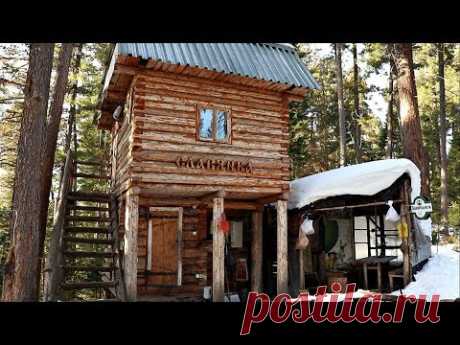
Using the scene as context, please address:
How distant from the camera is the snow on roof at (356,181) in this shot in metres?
12.8

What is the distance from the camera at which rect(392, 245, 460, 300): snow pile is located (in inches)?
444

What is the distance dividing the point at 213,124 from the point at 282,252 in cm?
409

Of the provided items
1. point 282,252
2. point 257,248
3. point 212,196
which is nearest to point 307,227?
point 282,252

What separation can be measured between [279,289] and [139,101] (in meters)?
6.31

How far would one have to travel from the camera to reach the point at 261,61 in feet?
44.2

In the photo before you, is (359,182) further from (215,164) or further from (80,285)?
(80,285)

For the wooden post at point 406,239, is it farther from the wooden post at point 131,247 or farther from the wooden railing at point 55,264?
the wooden railing at point 55,264

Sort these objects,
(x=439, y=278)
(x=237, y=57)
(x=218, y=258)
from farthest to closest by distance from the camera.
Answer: (x=237, y=57) → (x=218, y=258) → (x=439, y=278)

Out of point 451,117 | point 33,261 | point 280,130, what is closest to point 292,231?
point 280,130

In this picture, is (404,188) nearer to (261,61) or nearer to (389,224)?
(389,224)

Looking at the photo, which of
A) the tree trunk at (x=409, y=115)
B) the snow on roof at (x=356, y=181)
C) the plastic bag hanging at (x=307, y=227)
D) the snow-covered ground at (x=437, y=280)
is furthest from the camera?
the tree trunk at (x=409, y=115)

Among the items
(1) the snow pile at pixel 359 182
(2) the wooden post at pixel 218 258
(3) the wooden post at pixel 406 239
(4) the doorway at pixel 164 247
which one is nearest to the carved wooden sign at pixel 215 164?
(2) the wooden post at pixel 218 258

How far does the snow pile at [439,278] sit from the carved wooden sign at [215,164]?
4994mm

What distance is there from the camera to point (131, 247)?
11.1m
